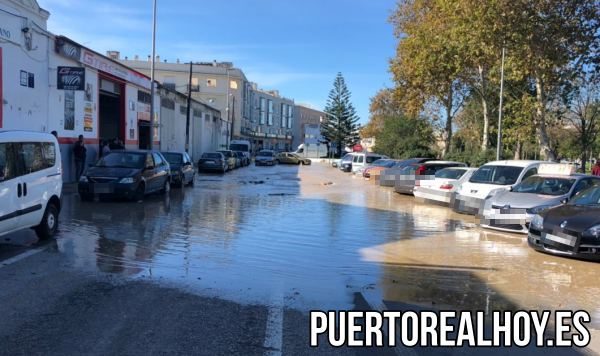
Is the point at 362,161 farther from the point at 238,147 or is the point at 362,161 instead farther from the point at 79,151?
the point at 238,147

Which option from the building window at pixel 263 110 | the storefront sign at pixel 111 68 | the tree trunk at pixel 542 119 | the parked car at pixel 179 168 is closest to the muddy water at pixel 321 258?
the parked car at pixel 179 168

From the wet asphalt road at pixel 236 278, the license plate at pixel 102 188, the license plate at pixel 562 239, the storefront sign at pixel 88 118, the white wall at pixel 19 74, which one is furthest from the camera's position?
the storefront sign at pixel 88 118

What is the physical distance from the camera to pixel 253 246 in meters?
9.94

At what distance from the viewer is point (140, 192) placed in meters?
16.6

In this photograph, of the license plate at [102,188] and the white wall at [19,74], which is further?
the white wall at [19,74]

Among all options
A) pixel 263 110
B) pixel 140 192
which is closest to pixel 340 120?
pixel 263 110

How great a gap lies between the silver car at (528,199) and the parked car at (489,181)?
159 cm

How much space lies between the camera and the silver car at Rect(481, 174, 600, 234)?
11.9 metres

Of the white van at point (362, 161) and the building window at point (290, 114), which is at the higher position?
the building window at point (290, 114)

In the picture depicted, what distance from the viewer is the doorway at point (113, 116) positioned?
28.7 metres

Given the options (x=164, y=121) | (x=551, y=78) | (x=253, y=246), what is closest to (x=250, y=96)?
(x=164, y=121)

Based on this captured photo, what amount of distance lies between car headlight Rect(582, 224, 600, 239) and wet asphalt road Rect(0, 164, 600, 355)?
518 millimetres

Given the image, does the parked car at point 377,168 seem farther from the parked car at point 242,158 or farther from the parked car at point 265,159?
the parked car at point 265,159

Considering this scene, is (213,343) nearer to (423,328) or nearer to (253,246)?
(423,328)
